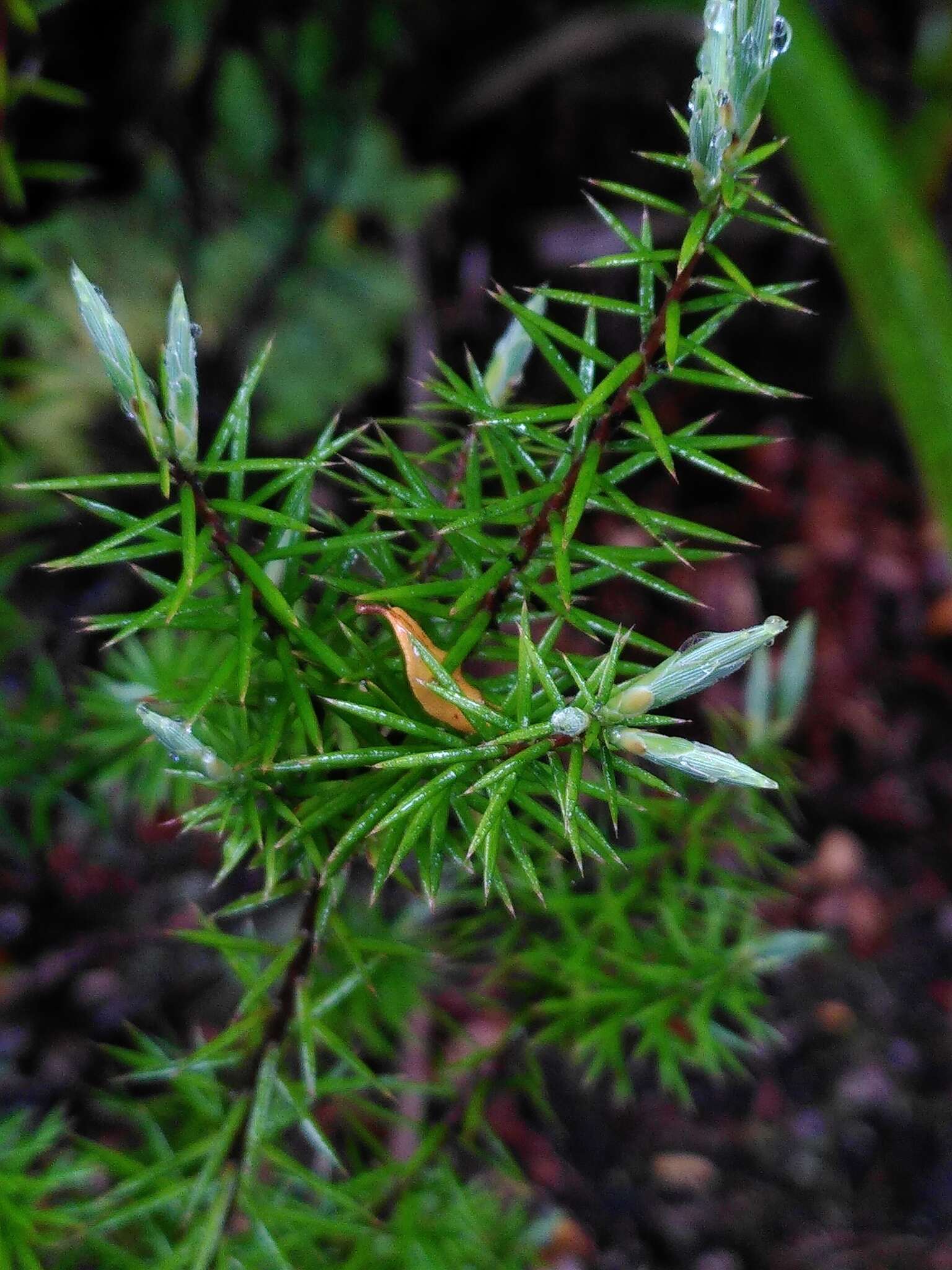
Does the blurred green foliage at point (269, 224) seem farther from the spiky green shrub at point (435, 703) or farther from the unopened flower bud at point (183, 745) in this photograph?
the unopened flower bud at point (183, 745)

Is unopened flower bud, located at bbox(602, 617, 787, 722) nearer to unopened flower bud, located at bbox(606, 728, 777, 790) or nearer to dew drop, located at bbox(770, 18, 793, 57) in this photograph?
unopened flower bud, located at bbox(606, 728, 777, 790)

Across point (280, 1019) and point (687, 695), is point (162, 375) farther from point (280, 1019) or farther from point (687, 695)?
point (280, 1019)

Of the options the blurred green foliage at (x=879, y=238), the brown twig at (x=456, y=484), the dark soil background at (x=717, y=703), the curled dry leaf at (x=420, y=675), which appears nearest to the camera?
the curled dry leaf at (x=420, y=675)

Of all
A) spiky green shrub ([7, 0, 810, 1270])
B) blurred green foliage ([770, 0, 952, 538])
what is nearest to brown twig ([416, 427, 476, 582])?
spiky green shrub ([7, 0, 810, 1270])

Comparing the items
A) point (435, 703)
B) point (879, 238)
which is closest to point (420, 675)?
point (435, 703)

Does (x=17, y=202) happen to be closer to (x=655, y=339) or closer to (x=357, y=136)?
(x=655, y=339)

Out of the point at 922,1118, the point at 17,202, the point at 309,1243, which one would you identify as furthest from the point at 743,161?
the point at 922,1118

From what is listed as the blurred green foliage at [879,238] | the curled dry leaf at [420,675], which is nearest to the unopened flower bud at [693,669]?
the curled dry leaf at [420,675]
